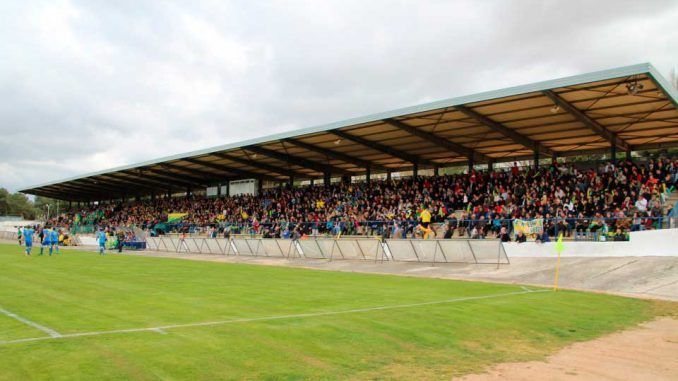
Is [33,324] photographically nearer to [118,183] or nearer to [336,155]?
[336,155]

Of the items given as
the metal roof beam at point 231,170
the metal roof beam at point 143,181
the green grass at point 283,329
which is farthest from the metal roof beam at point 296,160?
the green grass at point 283,329

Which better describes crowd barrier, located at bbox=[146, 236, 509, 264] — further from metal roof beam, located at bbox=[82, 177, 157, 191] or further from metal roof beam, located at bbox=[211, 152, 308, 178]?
metal roof beam, located at bbox=[82, 177, 157, 191]

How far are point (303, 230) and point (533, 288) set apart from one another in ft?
73.9

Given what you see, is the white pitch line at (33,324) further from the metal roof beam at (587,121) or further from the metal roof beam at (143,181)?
the metal roof beam at (143,181)

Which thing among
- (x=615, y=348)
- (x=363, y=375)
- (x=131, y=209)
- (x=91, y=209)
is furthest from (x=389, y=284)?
(x=91, y=209)

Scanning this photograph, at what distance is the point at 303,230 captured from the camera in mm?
37719

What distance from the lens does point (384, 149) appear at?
1500 inches

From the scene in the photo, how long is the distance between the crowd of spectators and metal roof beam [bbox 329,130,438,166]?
184 cm

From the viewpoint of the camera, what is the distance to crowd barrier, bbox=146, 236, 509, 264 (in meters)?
23.3

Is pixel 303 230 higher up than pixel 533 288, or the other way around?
pixel 303 230

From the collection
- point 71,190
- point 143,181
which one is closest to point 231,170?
point 143,181

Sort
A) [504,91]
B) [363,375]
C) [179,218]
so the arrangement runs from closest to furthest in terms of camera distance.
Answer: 1. [363,375]
2. [504,91]
3. [179,218]

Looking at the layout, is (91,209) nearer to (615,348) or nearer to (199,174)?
(199,174)

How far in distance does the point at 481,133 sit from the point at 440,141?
287cm
